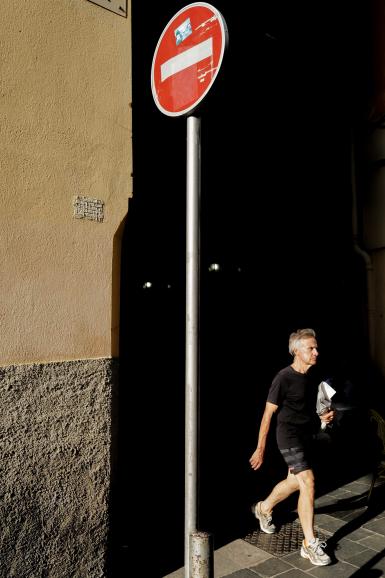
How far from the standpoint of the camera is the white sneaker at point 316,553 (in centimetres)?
407

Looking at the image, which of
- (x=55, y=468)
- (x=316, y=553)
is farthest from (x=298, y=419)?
(x=55, y=468)

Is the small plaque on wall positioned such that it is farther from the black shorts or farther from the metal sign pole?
the black shorts

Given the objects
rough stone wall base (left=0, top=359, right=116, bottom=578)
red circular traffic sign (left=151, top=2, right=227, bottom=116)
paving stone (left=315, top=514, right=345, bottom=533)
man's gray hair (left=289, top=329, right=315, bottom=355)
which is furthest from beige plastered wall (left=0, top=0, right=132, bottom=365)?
paving stone (left=315, top=514, right=345, bottom=533)

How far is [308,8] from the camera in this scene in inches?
295

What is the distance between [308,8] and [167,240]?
4059 mm

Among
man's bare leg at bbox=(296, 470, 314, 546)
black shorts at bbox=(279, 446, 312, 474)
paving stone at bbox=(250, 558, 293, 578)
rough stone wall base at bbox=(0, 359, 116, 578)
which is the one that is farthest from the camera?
black shorts at bbox=(279, 446, 312, 474)

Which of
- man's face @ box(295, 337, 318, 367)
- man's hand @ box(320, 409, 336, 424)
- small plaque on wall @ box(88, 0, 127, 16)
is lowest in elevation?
man's hand @ box(320, 409, 336, 424)

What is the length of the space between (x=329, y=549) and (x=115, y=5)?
4.61 meters

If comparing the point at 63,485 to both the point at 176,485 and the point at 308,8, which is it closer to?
the point at 176,485

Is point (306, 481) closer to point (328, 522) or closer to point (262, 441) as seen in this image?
point (262, 441)

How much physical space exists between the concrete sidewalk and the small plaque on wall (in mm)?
4218

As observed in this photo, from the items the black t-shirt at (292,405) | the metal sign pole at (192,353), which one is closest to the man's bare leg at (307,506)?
the black t-shirt at (292,405)

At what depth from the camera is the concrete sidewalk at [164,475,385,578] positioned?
3.99 meters

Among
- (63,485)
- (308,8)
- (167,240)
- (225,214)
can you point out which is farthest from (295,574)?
(308,8)
